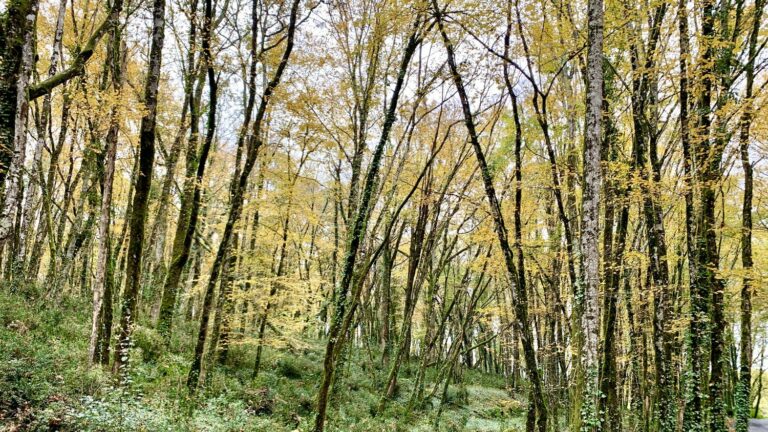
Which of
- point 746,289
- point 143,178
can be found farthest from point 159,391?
point 746,289

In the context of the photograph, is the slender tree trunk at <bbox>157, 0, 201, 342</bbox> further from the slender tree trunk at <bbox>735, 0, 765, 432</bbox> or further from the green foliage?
the slender tree trunk at <bbox>735, 0, 765, 432</bbox>

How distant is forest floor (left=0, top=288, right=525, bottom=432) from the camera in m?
5.34

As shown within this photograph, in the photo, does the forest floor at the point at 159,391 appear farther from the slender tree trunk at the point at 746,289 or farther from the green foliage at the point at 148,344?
the slender tree trunk at the point at 746,289

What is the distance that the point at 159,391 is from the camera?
764cm

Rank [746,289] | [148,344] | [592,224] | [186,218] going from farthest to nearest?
[186,218] → [148,344] → [746,289] → [592,224]

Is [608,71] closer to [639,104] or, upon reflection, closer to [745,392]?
[639,104]

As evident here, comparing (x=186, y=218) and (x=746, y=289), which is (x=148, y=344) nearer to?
(x=186, y=218)

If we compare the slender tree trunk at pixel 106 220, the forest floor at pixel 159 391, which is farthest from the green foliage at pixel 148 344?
the slender tree trunk at pixel 106 220

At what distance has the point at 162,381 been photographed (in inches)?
333

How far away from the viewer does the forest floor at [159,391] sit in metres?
5.34

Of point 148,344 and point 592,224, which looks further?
point 148,344

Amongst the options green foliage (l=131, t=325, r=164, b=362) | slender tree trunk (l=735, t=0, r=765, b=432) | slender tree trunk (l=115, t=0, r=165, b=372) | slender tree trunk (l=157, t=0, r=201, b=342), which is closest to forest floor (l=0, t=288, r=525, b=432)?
green foliage (l=131, t=325, r=164, b=362)

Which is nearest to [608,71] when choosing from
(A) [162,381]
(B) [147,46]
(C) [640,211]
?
(C) [640,211]

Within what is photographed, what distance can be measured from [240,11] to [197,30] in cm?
353
